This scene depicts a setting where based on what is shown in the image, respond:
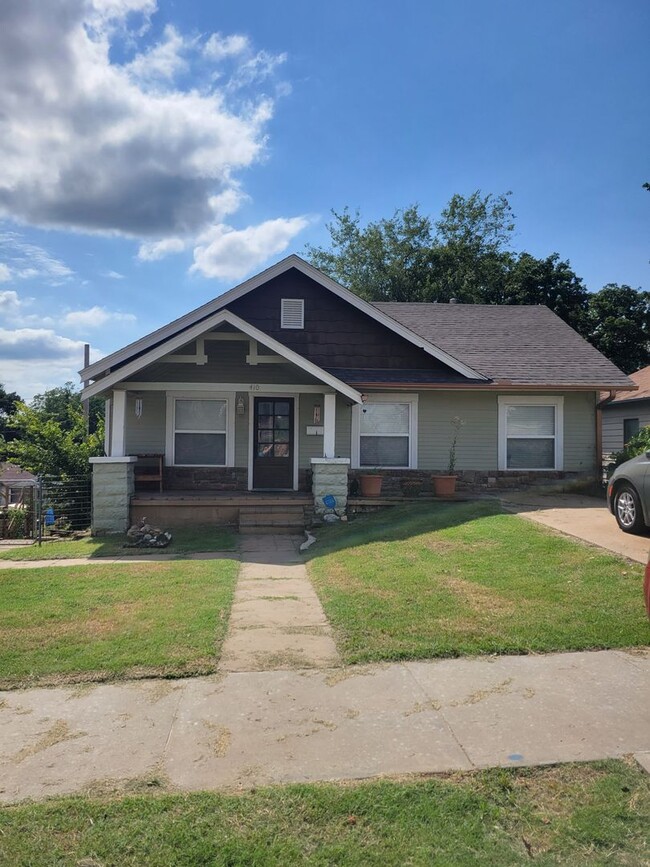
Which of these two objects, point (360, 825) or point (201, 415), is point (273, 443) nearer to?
point (201, 415)

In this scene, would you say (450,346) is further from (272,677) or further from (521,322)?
(272,677)

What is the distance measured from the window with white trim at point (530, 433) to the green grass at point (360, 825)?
35.9 ft

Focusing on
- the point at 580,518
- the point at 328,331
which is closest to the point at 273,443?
the point at 328,331

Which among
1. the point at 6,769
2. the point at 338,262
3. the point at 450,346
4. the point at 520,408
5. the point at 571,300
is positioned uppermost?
the point at 338,262

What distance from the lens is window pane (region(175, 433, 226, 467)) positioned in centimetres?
1309

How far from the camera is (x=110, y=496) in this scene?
10852 millimetres

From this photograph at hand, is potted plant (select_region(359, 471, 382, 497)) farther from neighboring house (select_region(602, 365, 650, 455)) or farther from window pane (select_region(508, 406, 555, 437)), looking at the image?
neighboring house (select_region(602, 365, 650, 455))

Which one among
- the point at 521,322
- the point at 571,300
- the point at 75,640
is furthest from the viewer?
the point at 571,300

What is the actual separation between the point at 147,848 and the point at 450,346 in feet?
43.5

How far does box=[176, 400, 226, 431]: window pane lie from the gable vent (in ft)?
7.38

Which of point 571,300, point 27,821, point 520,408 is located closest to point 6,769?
point 27,821

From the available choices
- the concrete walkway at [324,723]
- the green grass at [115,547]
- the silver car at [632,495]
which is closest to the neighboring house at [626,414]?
the silver car at [632,495]

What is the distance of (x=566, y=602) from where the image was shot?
221 inches

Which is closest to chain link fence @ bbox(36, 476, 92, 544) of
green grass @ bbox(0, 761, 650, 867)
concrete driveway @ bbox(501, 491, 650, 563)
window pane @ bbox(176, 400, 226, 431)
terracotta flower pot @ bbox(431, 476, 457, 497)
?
window pane @ bbox(176, 400, 226, 431)
